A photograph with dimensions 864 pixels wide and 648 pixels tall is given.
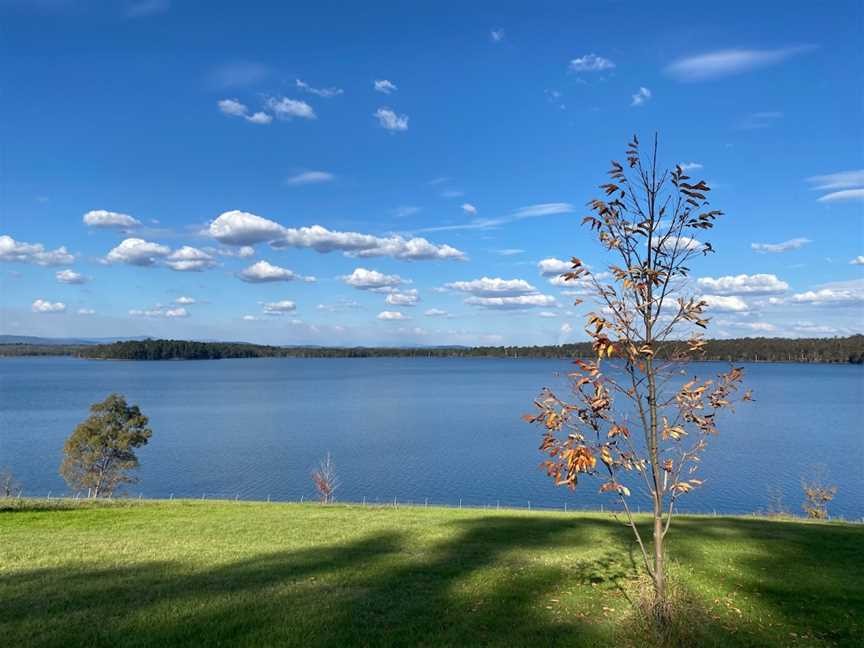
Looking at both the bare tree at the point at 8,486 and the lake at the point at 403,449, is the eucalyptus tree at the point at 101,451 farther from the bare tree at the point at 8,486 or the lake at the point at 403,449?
the bare tree at the point at 8,486

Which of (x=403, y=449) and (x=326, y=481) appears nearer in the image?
(x=326, y=481)

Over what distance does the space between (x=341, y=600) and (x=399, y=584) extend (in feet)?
4.15

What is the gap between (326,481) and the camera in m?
35.1

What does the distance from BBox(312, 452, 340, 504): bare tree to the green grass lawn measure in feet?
52.5

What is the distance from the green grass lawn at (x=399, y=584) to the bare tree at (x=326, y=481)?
15988 millimetres

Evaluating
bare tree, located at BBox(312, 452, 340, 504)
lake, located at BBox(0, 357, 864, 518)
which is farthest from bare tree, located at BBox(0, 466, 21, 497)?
bare tree, located at BBox(312, 452, 340, 504)

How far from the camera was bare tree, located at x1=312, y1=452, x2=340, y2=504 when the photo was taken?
35225 millimetres

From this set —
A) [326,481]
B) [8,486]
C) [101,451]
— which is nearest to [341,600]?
[326,481]

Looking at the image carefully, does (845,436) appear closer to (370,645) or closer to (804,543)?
(804,543)

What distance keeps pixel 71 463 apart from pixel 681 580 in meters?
43.6

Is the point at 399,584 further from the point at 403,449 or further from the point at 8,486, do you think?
the point at 403,449

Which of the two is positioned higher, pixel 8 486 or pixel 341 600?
pixel 341 600

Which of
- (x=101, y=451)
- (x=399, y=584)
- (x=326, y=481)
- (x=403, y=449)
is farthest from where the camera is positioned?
(x=403, y=449)

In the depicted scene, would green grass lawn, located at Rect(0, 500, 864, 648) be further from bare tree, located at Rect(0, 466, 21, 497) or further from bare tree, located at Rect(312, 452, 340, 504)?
bare tree, located at Rect(0, 466, 21, 497)
